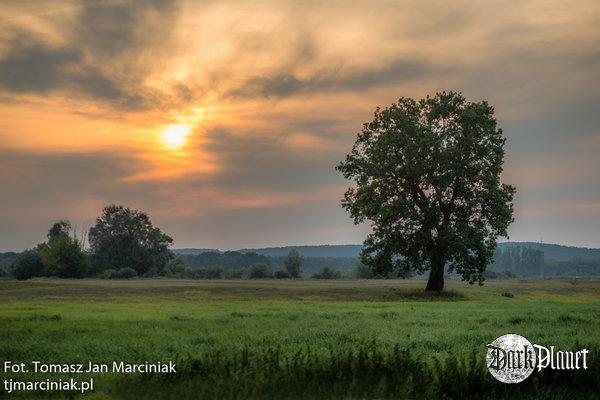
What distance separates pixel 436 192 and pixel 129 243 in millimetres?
107330

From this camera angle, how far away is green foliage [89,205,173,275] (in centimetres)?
14150

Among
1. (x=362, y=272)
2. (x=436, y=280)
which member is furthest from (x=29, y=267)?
(x=436, y=280)

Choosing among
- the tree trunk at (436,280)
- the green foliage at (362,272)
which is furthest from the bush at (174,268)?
the tree trunk at (436,280)

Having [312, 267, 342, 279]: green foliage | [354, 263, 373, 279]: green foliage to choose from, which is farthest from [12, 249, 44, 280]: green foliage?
[354, 263, 373, 279]: green foliage

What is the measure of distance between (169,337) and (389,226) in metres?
35.3

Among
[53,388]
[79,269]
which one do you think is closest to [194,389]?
[53,388]

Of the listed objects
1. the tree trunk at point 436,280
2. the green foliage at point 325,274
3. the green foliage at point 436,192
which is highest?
the green foliage at point 436,192

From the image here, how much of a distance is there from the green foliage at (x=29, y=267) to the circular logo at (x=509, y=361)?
131212 mm

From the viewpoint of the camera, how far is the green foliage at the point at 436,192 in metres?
52.5

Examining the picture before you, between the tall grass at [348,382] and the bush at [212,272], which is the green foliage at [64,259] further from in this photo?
the tall grass at [348,382]

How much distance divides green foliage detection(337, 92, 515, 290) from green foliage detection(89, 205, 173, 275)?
3822 inches

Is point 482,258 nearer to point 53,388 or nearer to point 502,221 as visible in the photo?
point 502,221

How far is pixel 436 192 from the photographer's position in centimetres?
5300

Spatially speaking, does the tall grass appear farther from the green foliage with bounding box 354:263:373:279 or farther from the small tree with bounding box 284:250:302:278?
the small tree with bounding box 284:250:302:278
